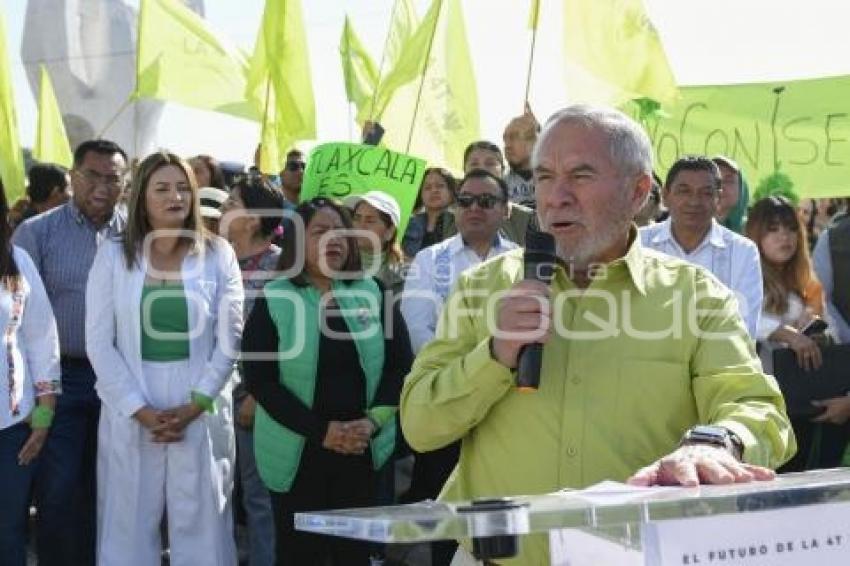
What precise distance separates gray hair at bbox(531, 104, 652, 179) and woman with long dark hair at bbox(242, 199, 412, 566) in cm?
313

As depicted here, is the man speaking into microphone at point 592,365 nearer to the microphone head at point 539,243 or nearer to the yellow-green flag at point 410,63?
the microphone head at point 539,243

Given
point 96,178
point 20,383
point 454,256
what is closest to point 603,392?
point 20,383

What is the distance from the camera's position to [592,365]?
2.78 metres

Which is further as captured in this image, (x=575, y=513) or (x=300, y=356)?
(x=300, y=356)

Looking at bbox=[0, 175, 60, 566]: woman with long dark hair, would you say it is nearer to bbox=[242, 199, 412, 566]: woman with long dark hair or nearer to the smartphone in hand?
bbox=[242, 199, 412, 566]: woman with long dark hair

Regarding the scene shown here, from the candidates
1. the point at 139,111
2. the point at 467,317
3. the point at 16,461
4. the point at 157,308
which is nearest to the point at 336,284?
the point at 157,308

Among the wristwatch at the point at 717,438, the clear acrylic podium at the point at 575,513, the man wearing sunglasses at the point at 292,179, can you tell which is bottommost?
the clear acrylic podium at the point at 575,513

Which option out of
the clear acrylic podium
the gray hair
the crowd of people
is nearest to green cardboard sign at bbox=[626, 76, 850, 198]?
the crowd of people

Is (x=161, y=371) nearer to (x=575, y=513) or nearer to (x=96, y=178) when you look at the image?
(x=96, y=178)

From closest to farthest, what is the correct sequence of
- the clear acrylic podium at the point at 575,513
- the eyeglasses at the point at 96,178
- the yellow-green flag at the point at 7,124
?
1. the clear acrylic podium at the point at 575,513
2. the eyeglasses at the point at 96,178
3. the yellow-green flag at the point at 7,124

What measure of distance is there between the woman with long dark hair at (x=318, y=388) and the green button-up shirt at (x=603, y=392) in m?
3.00

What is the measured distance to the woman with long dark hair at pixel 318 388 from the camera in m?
5.82

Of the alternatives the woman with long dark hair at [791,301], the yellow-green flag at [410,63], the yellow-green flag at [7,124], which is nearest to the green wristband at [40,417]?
the woman with long dark hair at [791,301]

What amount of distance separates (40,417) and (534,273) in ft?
12.6
